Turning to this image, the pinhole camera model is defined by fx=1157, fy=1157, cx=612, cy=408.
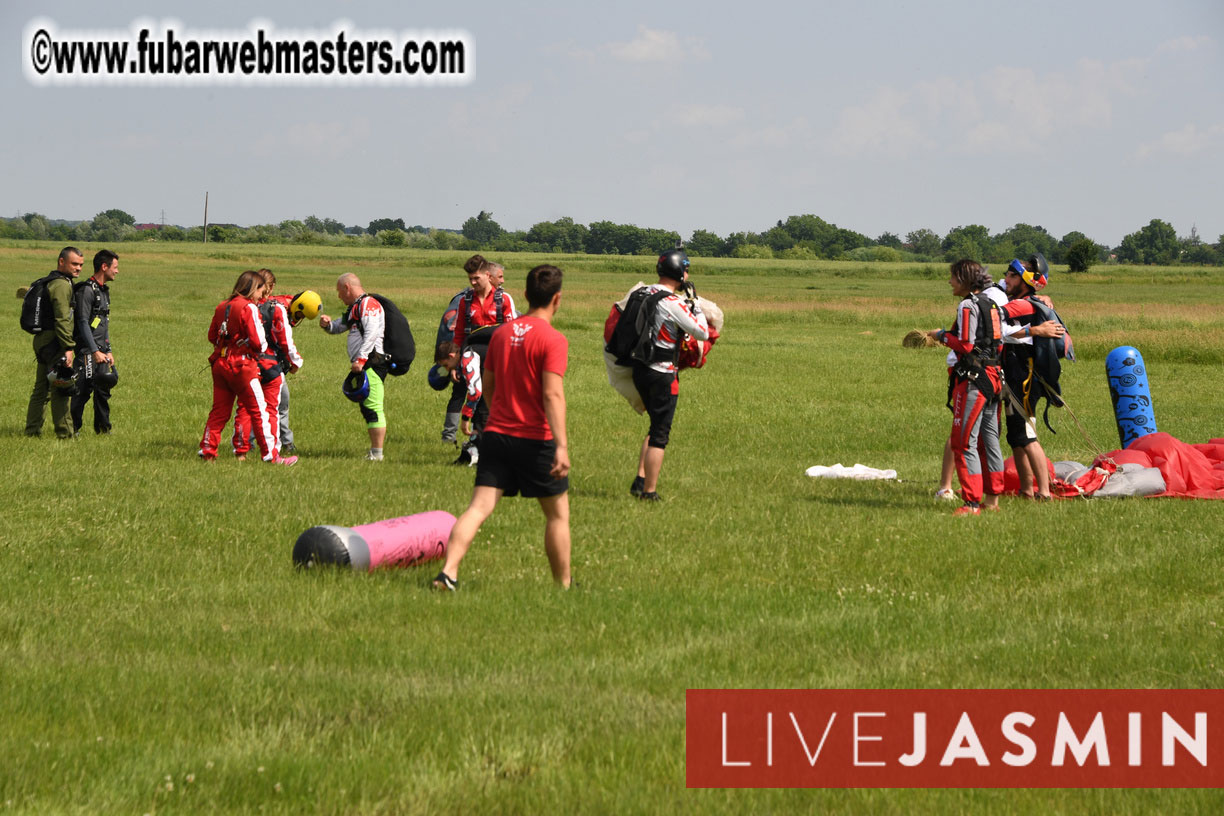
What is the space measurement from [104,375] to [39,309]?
3.61 feet

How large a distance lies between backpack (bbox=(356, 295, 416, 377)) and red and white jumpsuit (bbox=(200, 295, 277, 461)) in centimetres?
133

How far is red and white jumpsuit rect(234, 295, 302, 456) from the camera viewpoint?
1313 cm

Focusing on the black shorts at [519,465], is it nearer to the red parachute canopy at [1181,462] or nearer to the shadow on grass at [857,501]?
the shadow on grass at [857,501]

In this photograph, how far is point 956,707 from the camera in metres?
5.59

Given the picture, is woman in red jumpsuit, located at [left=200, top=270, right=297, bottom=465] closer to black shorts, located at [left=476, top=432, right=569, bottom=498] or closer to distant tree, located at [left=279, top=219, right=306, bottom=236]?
black shorts, located at [left=476, top=432, right=569, bottom=498]

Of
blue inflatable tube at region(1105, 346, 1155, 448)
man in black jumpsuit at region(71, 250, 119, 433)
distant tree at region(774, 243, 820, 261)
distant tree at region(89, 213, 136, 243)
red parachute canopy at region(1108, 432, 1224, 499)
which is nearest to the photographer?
red parachute canopy at region(1108, 432, 1224, 499)

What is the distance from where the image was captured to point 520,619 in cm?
697

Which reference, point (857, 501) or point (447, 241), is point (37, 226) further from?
point (857, 501)

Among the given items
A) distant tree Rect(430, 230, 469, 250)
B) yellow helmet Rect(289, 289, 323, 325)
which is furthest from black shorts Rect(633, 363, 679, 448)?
distant tree Rect(430, 230, 469, 250)

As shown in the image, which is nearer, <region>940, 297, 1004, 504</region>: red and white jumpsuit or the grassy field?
the grassy field

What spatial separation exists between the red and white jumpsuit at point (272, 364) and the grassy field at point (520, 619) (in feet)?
1.35

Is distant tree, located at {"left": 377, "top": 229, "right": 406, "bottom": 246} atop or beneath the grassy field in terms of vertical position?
atop

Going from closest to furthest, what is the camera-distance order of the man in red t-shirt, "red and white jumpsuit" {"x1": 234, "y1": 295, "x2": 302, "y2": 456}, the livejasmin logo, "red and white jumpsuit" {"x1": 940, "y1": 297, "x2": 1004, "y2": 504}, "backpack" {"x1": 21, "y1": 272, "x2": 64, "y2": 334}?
1. the livejasmin logo
2. the man in red t-shirt
3. "red and white jumpsuit" {"x1": 940, "y1": 297, "x2": 1004, "y2": 504}
4. "red and white jumpsuit" {"x1": 234, "y1": 295, "x2": 302, "y2": 456}
5. "backpack" {"x1": 21, "y1": 272, "x2": 64, "y2": 334}

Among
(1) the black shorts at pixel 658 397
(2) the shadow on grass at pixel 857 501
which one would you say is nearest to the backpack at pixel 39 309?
(1) the black shorts at pixel 658 397
